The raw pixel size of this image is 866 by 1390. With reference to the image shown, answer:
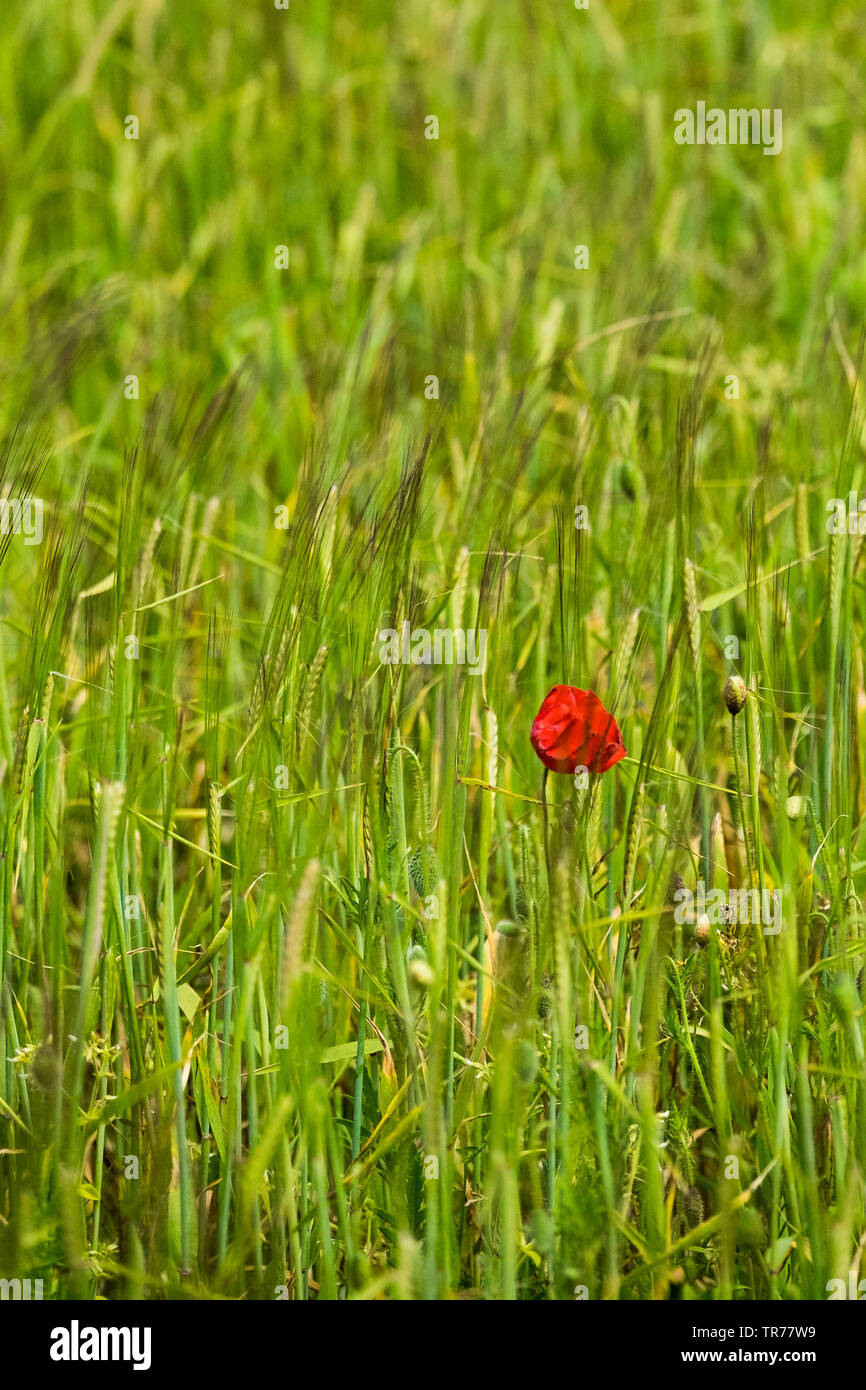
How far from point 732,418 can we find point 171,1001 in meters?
1.24

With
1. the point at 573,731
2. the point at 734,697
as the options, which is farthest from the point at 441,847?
the point at 734,697

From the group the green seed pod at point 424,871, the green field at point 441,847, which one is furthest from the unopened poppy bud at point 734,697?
the green seed pod at point 424,871

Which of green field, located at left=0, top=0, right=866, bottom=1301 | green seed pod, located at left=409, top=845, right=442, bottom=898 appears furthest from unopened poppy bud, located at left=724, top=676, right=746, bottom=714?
green seed pod, located at left=409, top=845, right=442, bottom=898

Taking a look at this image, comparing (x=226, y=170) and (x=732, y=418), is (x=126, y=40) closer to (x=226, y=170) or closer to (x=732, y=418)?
(x=226, y=170)

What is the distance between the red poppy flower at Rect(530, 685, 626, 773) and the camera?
38.6 inches

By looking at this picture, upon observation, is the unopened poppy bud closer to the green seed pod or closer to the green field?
the green field

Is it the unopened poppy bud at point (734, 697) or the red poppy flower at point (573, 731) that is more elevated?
the unopened poppy bud at point (734, 697)

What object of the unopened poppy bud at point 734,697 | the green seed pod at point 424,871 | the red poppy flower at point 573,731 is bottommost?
the green seed pod at point 424,871

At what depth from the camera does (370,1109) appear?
1.04 metres

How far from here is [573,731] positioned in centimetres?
98

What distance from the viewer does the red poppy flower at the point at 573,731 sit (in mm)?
980

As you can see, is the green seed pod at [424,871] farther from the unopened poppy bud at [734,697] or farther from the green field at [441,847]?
the unopened poppy bud at [734,697]
